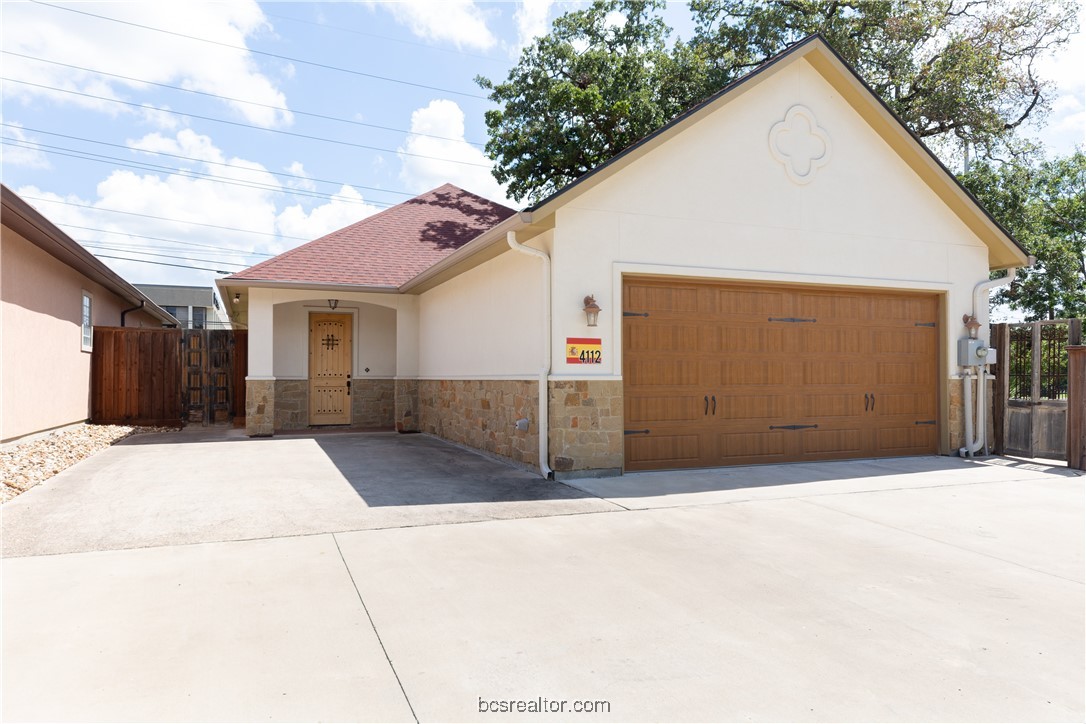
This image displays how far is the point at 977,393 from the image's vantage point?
10633mm

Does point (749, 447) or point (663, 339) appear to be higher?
point (663, 339)

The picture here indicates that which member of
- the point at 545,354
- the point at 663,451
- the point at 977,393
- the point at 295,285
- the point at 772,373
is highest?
the point at 295,285

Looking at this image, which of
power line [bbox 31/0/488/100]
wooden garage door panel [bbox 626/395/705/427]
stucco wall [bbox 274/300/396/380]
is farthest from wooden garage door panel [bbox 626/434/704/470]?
power line [bbox 31/0/488/100]

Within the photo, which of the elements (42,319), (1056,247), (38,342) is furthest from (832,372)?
(1056,247)

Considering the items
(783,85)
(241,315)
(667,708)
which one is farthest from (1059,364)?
(241,315)

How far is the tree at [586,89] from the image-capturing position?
63.2ft

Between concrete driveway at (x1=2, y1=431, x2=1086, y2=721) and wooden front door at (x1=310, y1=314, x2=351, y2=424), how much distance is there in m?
7.87

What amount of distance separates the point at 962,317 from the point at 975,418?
1596 mm

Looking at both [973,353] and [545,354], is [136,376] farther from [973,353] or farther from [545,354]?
[973,353]

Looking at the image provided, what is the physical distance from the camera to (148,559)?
479 centimetres

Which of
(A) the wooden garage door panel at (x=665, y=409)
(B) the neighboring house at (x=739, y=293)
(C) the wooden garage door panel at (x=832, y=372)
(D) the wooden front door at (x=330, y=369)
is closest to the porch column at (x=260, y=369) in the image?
(D) the wooden front door at (x=330, y=369)

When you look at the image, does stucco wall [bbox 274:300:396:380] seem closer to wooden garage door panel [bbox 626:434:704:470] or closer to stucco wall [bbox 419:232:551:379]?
stucco wall [bbox 419:232:551:379]

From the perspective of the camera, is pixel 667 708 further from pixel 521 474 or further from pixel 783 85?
pixel 783 85

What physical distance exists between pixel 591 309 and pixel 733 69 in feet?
48.3
